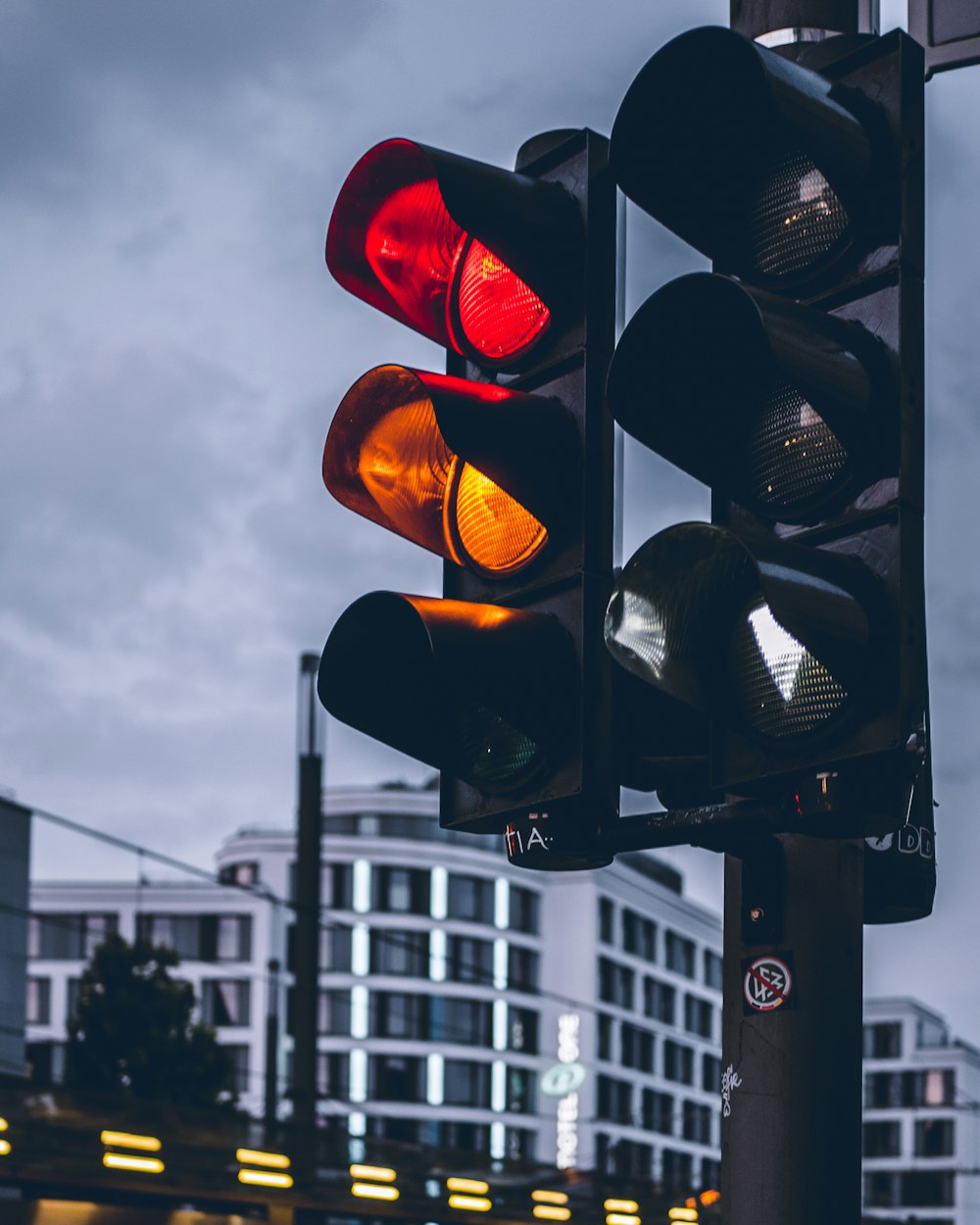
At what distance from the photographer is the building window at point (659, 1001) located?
296 ft

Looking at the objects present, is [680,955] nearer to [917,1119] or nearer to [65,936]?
[917,1119]

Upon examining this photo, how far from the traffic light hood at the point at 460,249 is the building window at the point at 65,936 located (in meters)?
81.0

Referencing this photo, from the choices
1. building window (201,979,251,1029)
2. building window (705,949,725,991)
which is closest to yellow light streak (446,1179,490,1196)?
building window (201,979,251,1029)

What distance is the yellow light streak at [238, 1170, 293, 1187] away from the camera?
13492 millimetres

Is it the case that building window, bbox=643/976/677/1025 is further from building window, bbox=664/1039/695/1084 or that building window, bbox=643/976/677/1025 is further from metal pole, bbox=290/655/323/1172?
metal pole, bbox=290/655/323/1172

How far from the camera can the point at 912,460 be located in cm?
246

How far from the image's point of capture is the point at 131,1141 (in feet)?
42.5

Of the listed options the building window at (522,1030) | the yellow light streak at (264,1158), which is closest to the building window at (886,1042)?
the building window at (522,1030)

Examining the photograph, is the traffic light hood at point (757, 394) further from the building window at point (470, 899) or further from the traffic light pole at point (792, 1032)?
the building window at point (470, 899)

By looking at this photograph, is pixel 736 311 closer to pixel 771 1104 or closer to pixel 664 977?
pixel 771 1104

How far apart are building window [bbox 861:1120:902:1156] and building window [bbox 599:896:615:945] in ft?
79.8

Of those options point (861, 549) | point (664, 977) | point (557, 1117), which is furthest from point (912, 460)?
point (664, 977)

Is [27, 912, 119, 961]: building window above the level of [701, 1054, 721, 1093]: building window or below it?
above

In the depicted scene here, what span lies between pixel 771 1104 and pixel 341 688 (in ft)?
2.97
